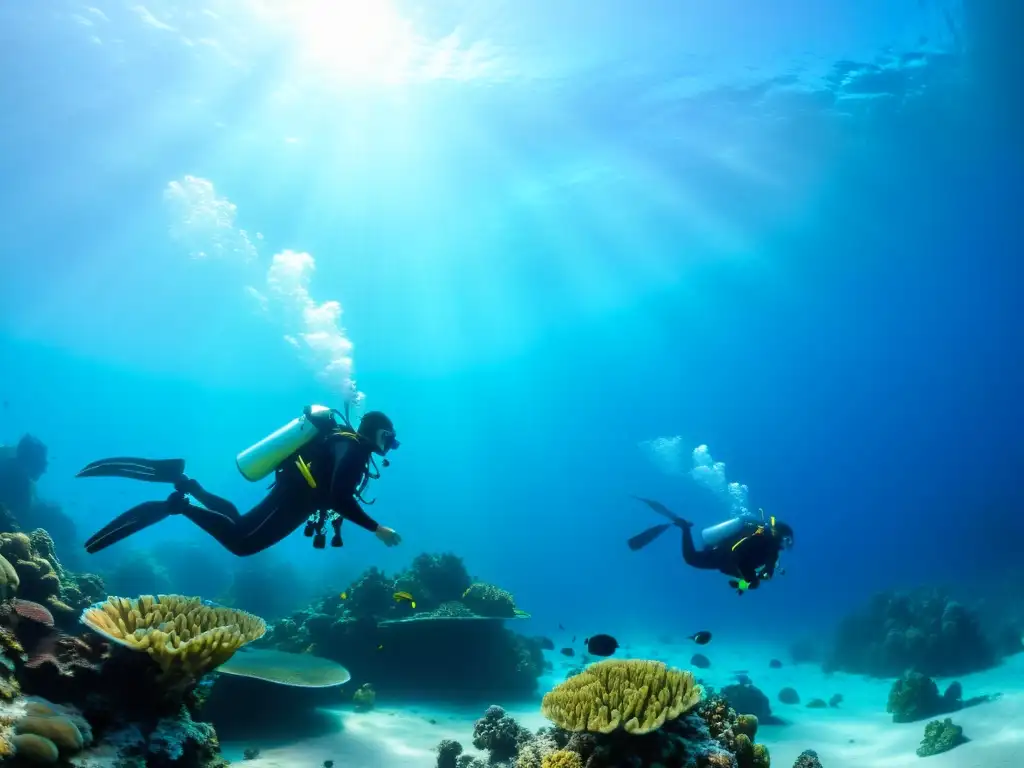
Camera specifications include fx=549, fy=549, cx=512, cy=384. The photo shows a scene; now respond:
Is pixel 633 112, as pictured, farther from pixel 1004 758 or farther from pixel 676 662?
pixel 1004 758

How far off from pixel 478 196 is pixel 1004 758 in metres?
39.5

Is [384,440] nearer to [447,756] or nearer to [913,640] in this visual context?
[447,756]

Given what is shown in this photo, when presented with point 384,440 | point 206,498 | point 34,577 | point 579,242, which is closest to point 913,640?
point 384,440

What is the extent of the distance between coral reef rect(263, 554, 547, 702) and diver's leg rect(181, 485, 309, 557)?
5059mm

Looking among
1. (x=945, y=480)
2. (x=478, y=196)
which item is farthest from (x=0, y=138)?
(x=945, y=480)

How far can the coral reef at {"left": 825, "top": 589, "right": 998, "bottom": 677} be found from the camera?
17.6 meters

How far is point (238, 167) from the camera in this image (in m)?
38.7

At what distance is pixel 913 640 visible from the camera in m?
18.8

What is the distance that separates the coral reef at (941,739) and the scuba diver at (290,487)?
→ 31.4 ft

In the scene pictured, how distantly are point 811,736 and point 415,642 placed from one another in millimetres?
8466

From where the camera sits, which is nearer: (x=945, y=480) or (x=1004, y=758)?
(x=1004, y=758)

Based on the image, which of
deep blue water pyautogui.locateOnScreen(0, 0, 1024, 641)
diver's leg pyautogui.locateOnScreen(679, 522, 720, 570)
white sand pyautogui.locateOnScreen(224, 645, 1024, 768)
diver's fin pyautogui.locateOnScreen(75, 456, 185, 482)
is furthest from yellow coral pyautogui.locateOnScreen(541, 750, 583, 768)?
deep blue water pyautogui.locateOnScreen(0, 0, 1024, 641)

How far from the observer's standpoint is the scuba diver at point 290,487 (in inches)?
261

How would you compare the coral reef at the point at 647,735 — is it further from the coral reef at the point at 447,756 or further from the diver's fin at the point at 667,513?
the diver's fin at the point at 667,513
